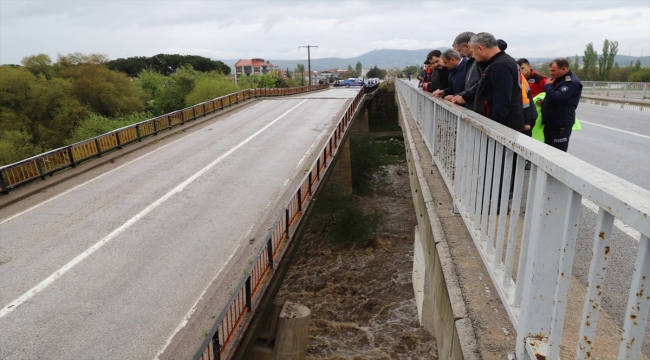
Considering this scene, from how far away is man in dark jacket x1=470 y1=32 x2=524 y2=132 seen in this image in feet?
13.2

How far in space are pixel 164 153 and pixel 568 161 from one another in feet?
48.2

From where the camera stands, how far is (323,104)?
2962 cm

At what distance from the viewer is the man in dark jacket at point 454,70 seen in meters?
6.32

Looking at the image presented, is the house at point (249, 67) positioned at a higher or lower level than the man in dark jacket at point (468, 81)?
higher

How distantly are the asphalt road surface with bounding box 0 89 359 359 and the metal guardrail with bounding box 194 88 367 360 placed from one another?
0.38 metres

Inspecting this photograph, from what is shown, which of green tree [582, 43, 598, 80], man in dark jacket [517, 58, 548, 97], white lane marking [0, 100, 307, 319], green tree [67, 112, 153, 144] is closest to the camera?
white lane marking [0, 100, 307, 319]

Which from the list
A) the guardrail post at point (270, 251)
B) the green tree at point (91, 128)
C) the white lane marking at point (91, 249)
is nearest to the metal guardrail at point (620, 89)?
the white lane marking at point (91, 249)

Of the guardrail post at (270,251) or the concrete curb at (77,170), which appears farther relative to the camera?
the concrete curb at (77,170)

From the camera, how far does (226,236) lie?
325 inches

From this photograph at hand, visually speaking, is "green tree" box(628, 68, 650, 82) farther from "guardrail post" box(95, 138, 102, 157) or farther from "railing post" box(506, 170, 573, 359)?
"railing post" box(506, 170, 573, 359)

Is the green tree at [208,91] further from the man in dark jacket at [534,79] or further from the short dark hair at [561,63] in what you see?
the short dark hair at [561,63]

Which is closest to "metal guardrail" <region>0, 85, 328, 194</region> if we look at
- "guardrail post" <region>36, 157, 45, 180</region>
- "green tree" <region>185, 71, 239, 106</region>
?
"guardrail post" <region>36, 157, 45, 180</region>

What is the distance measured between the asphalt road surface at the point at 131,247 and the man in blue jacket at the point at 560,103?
5.21 meters

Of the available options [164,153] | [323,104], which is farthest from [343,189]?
[164,153]
